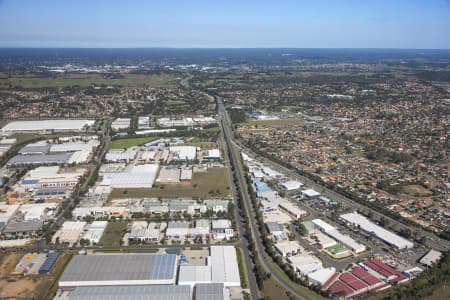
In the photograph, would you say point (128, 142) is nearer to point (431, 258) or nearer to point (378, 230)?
point (378, 230)

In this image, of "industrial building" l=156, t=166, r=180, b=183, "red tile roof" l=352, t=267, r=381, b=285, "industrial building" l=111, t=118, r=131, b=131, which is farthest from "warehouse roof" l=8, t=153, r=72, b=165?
"red tile roof" l=352, t=267, r=381, b=285

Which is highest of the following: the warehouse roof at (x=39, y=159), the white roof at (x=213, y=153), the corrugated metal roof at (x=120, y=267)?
the white roof at (x=213, y=153)

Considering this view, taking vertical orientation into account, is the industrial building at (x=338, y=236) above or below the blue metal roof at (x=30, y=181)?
below

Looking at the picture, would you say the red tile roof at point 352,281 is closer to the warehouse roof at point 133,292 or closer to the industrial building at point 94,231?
the warehouse roof at point 133,292

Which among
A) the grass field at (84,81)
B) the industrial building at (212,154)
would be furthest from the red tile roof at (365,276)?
the grass field at (84,81)

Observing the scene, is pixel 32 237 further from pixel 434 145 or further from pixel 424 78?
pixel 424 78

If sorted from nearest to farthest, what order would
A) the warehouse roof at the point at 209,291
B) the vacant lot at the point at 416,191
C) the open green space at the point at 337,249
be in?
the warehouse roof at the point at 209,291, the open green space at the point at 337,249, the vacant lot at the point at 416,191
